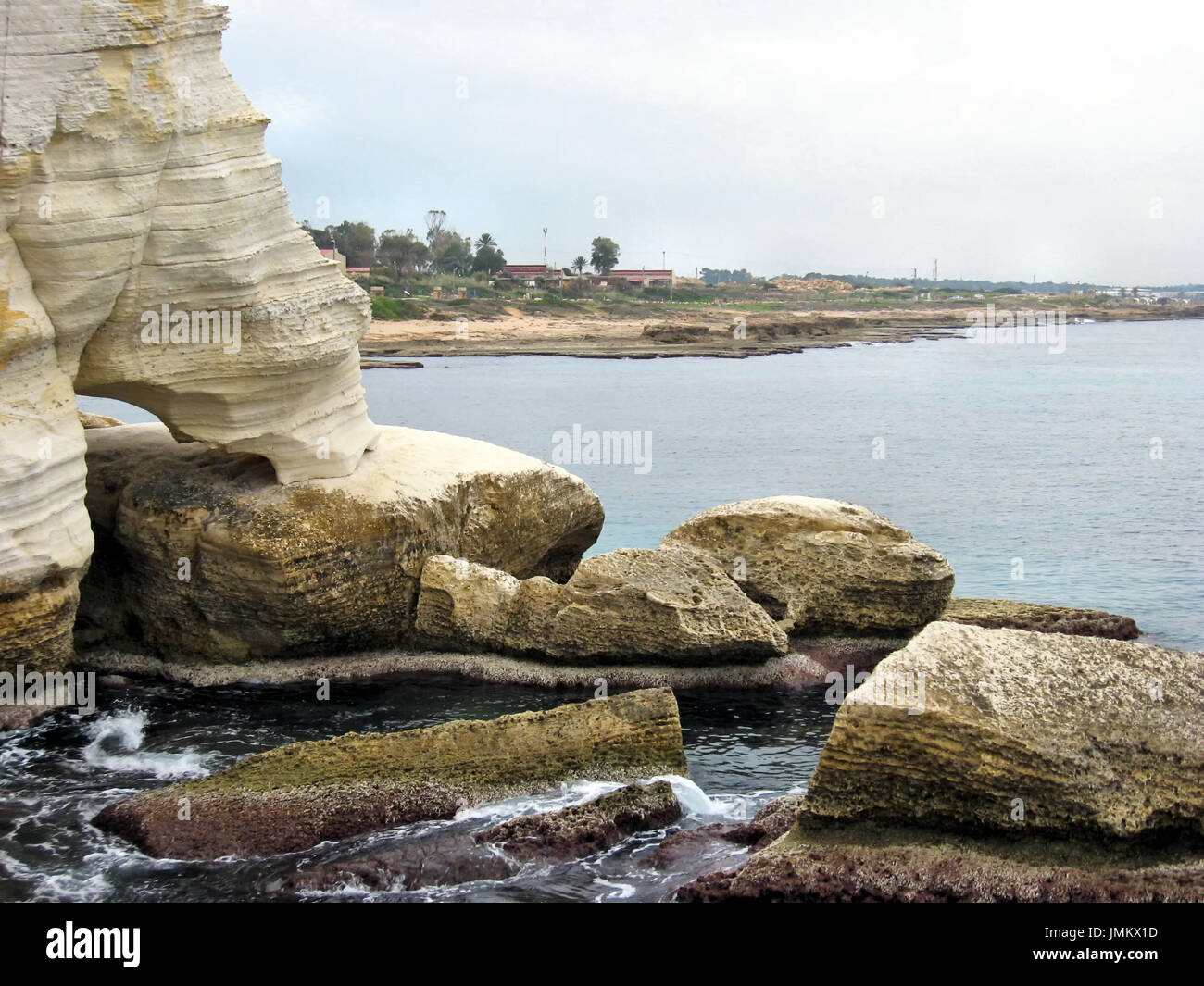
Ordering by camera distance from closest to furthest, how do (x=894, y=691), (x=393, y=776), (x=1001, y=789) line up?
(x=1001, y=789), (x=894, y=691), (x=393, y=776)

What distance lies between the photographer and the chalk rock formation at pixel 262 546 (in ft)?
53.9

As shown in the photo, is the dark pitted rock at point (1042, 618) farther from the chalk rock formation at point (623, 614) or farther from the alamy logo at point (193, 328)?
the alamy logo at point (193, 328)

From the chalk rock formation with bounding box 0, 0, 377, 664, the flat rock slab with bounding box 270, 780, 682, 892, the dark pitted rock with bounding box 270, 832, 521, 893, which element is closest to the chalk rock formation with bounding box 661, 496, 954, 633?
the flat rock slab with bounding box 270, 780, 682, 892

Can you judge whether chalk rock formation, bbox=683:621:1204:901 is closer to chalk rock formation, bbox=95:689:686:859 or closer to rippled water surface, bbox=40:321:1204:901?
rippled water surface, bbox=40:321:1204:901

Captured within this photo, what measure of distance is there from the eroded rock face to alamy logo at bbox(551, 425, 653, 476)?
1046 inches

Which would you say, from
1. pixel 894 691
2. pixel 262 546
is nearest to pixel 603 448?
pixel 262 546

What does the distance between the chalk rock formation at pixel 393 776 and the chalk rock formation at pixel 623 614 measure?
2.70m

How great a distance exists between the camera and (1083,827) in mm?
9727

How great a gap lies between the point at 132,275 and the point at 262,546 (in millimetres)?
3645

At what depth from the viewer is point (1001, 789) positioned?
32.5 ft

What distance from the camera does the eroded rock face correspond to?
9.70m

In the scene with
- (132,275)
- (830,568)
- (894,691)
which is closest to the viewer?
(894,691)

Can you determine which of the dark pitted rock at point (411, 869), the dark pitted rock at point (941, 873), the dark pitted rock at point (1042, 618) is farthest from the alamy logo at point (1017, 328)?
the dark pitted rock at point (411, 869)

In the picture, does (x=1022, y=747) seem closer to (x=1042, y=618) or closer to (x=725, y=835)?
(x=725, y=835)
